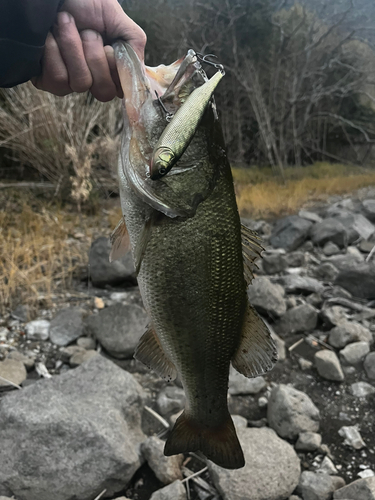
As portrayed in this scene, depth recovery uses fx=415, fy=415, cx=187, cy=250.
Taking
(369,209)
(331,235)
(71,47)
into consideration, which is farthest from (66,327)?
(369,209)

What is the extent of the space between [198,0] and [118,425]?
11435mm

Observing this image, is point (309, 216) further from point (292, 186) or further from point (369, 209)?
point (292, 186)

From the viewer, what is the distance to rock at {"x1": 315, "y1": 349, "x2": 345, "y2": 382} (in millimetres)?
3082

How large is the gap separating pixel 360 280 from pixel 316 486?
2648 mm

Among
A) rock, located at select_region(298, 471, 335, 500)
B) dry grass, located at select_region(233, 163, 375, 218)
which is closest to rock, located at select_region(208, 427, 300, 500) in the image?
rock, located at select_region(298, 471, 335, 500)

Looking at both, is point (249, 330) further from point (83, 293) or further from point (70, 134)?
point (70, 134)

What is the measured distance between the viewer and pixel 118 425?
7.47 ft

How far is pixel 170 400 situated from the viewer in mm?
2756

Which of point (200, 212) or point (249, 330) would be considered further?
point (249, 330)

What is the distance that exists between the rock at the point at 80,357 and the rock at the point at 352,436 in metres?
1.80

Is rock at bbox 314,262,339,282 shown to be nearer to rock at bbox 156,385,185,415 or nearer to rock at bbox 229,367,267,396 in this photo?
rock at bbox 229,367,267,396

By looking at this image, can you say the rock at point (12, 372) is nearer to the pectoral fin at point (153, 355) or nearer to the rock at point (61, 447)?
the rock at point (61, 447)

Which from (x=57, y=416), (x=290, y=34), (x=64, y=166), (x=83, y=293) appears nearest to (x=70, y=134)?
(x=64, y=166)

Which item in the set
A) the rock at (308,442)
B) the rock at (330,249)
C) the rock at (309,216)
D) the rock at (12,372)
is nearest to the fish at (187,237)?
the rock at (308,442)
